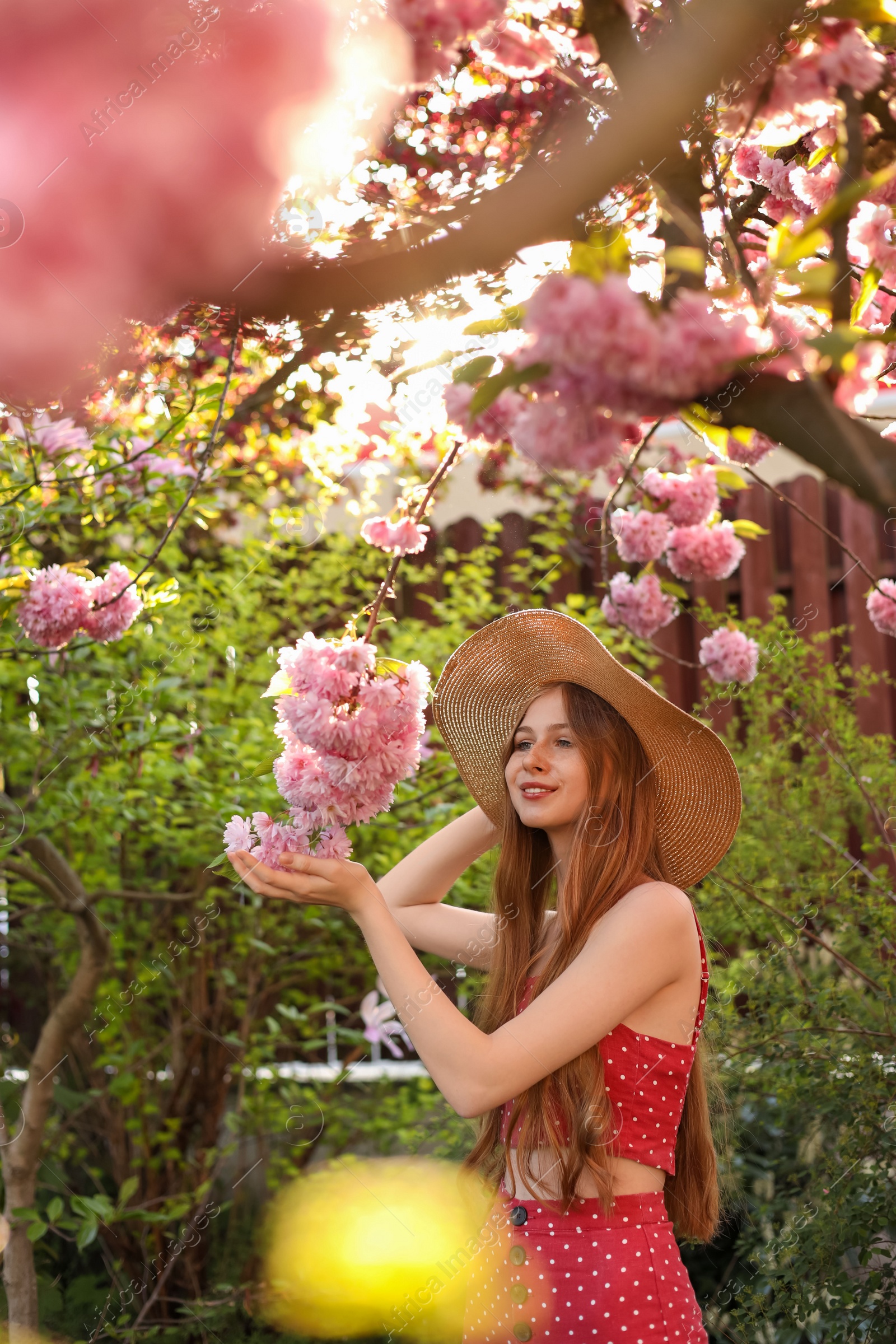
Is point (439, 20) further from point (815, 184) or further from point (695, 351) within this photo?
point (815, 184)

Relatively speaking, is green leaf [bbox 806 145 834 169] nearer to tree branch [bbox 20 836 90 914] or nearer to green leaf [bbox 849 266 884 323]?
green leaf [bbox 849 266 884 323]

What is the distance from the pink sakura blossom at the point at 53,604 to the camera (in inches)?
70.9

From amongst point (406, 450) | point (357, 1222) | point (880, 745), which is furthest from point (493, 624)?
point (357, 1222)

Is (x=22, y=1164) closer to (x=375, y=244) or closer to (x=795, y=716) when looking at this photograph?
(x=795, y=716)

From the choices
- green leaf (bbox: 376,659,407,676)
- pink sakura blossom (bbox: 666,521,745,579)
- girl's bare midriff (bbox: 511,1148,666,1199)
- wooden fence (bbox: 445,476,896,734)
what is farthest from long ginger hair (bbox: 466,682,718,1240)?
wooden fence (bbox: 445,476,896,734)

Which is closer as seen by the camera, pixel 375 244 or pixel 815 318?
pixel 375 244

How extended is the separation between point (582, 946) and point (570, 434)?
0.94 meters

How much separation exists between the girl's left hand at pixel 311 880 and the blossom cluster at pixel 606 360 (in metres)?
0.65

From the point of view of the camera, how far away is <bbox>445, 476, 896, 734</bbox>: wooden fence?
11.6 ft

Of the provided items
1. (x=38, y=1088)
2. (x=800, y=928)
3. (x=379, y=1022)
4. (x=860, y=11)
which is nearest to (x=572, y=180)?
(x=860, y=11)

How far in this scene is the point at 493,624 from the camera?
1.54m

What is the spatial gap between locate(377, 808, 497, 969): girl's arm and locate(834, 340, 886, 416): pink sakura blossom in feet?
3.32

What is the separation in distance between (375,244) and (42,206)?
38 cm

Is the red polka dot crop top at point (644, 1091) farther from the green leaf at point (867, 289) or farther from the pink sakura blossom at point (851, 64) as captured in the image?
the pink sakura blossom at point (851, 64)
